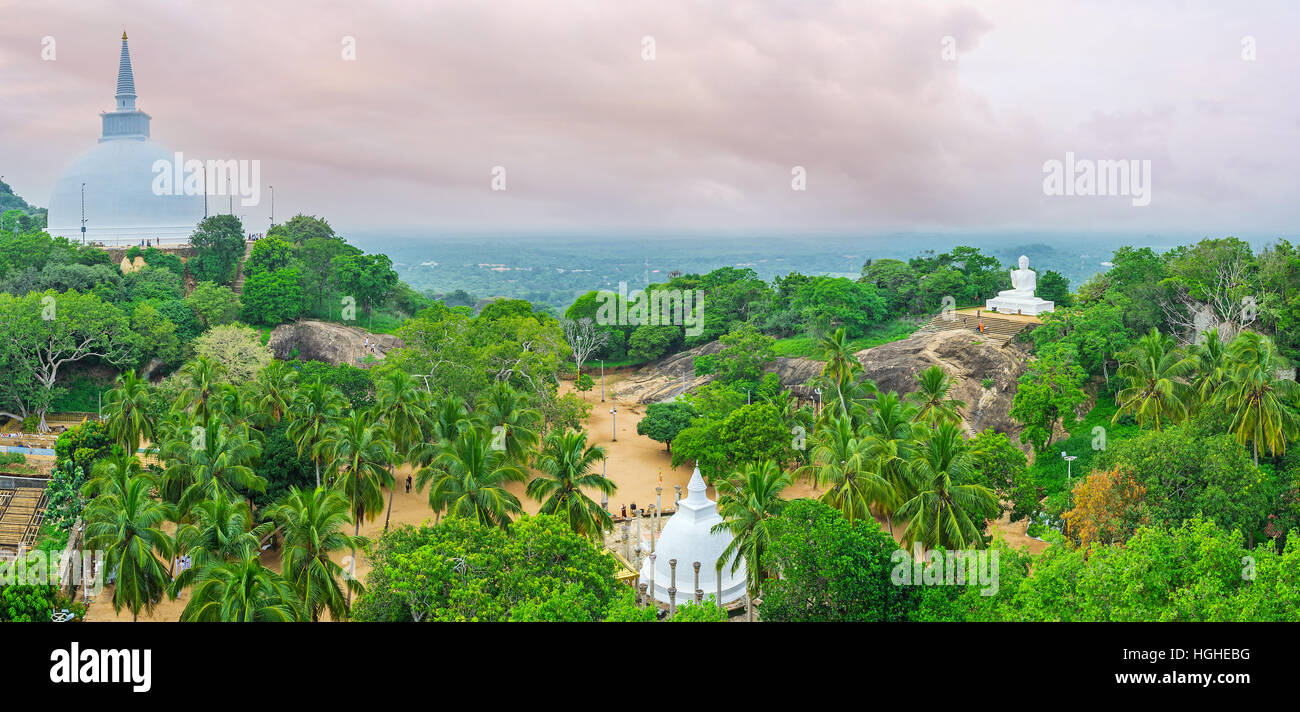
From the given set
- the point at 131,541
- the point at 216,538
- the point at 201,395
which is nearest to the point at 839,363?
the point at 216,538

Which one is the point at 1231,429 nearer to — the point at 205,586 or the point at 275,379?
the point at 205,586

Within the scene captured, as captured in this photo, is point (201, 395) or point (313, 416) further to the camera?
point (201, 395)

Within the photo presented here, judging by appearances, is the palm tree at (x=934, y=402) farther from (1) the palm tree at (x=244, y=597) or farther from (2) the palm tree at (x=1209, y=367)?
(1) the palm tree at (x=244, y=597)

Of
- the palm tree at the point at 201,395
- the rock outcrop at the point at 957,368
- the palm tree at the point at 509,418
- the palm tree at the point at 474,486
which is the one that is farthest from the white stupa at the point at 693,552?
the rock outcrop at the point at 957,368

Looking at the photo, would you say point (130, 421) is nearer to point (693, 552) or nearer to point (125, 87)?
point (693, 552)

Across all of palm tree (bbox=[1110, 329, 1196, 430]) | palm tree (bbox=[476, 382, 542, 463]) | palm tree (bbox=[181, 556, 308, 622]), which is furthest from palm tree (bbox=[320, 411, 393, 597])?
palm tree (bbox=[1110, 329, 1196, 430])

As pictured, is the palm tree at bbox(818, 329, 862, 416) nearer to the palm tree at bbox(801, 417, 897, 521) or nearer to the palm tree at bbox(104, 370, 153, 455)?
the palm tree at bbox(801, 417, 897, 521)
